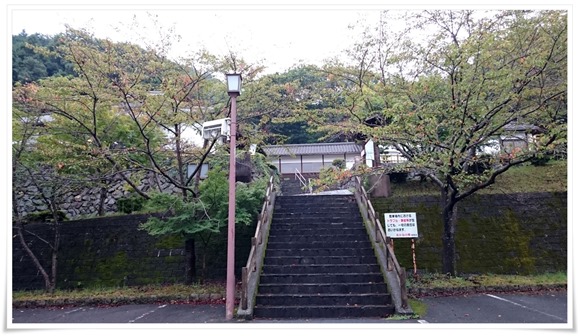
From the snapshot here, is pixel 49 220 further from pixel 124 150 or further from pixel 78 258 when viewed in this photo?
pixel 124 150

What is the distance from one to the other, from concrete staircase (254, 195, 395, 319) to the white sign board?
2.25 ft

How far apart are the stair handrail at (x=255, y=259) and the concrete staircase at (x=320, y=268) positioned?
203 mm

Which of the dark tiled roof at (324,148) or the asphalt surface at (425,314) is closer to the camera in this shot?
the asphalt surface at (425,314)

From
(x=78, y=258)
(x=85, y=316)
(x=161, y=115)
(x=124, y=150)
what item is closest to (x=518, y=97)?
(x=161, y=115)

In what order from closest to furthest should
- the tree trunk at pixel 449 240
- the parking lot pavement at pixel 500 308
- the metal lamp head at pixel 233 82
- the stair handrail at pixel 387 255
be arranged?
the parking lot pavement at pixel 500 308, the stair handrail at pixel 387 255, the metal lamp head at pixel 233 82, the tree trunk at pixel 449 240

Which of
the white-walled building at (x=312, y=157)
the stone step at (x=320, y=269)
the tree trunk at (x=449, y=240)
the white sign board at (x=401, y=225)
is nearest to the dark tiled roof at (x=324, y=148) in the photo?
the white-walled building at (x=312, y=157)

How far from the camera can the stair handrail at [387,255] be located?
694 centimetres

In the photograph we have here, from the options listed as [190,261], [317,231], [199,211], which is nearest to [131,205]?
[190,261]

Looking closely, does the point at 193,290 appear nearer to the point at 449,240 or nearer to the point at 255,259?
the point at 255,259

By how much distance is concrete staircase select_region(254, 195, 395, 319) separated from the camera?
6.96 meters

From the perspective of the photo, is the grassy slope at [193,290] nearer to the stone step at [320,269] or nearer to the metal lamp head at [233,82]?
the stone step at [320,269]

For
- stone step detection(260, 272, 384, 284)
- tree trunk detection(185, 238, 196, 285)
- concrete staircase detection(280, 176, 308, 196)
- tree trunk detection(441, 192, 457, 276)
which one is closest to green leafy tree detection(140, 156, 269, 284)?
tree trunk detection(185, 238, 196, 285)

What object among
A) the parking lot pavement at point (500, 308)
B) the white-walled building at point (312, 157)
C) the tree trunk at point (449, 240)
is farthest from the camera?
the white-walled building at point (312, 157)

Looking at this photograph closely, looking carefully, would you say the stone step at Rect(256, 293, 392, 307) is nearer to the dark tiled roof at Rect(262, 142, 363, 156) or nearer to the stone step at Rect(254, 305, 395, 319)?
the stone step at Rect(254, 305, 395, 319)
